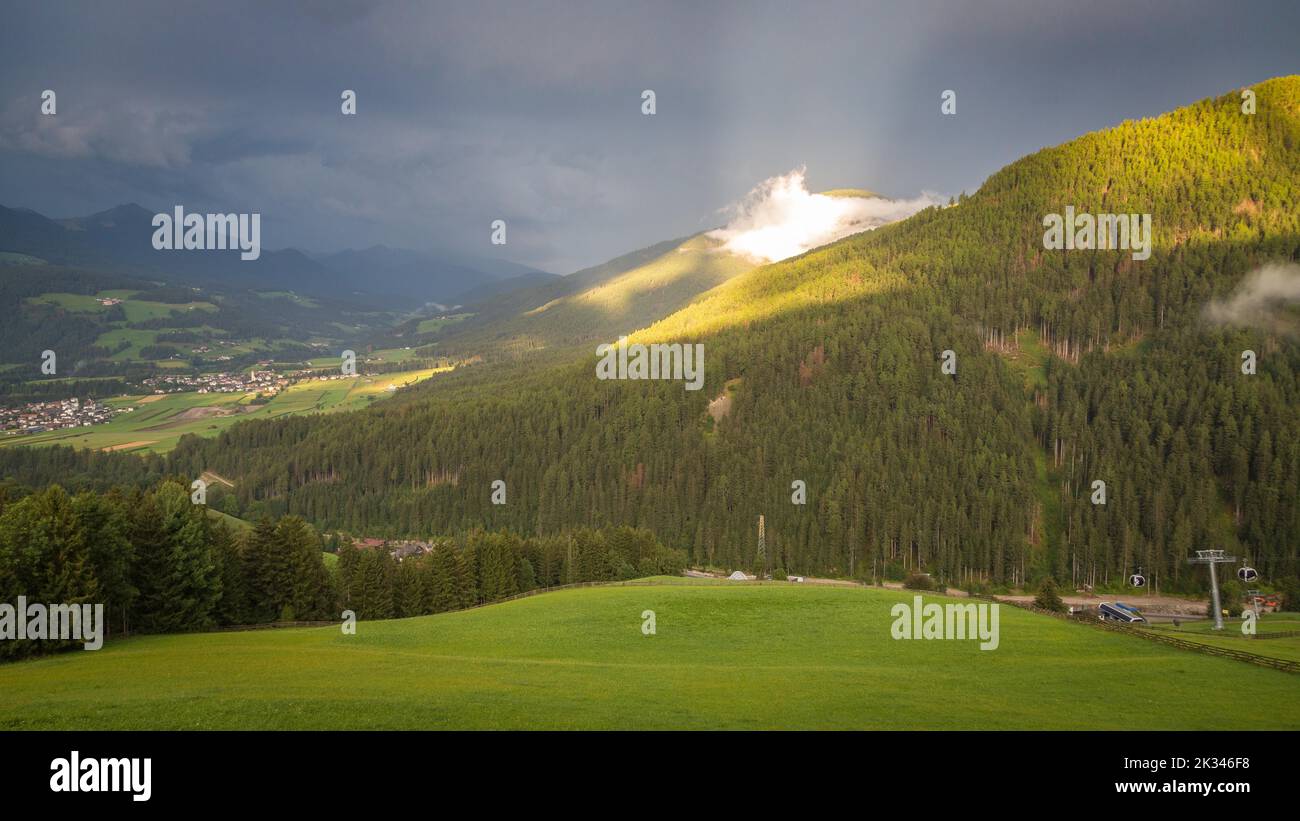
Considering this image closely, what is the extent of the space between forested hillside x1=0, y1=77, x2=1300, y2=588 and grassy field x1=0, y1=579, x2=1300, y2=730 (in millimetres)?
61415

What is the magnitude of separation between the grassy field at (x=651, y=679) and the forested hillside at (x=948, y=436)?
6141cm

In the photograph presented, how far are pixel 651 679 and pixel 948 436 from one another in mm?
124243

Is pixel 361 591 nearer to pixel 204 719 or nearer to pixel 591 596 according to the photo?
pixel 591 596

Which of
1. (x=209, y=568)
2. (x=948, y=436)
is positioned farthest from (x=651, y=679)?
(x=948, y=436)

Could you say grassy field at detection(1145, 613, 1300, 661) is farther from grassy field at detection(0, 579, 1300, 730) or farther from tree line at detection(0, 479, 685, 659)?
tree line at detection(0, 479, 685, 659)

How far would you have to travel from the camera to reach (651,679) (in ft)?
110

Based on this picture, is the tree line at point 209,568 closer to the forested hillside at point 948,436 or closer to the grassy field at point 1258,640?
the forested hillside at point 948,436

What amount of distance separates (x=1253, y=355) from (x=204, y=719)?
173 metres

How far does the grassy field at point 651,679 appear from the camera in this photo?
78.9 feet

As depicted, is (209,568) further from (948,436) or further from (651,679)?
(948,436)

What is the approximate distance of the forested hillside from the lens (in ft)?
388

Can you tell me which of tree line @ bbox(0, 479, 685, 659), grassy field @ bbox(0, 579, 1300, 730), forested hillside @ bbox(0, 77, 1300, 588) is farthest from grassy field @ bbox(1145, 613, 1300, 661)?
tree line @ bbox(0, 479, 685, 659)
